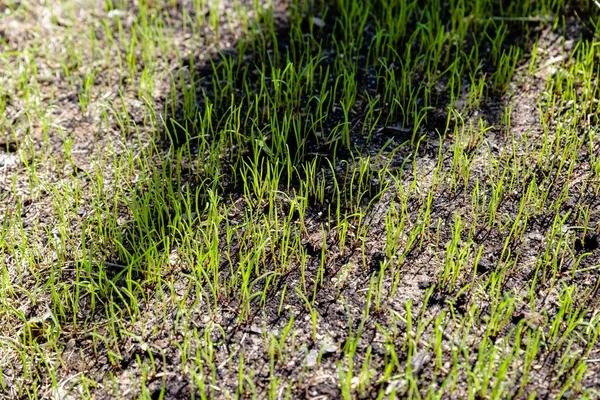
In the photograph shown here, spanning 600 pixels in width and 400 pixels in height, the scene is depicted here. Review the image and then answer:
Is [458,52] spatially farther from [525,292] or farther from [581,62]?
[525,292]

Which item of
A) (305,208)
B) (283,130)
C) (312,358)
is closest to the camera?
(312,358)

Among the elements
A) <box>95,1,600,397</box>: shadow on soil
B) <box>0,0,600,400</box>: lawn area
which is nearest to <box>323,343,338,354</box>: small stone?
<box>0,0,600,400</box>: lawn area

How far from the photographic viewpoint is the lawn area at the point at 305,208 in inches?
81.0

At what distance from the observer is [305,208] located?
2457mm

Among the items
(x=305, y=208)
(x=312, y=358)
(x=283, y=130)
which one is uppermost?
(x=283, y=130)

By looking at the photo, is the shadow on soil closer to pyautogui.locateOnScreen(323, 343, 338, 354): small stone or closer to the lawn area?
the lawn area

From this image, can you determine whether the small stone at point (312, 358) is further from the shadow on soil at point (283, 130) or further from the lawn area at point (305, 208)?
the shadow on soil at point (283, 130)

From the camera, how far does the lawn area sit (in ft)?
6.75

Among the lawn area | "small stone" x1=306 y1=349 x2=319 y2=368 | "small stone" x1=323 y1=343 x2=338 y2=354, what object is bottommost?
"small stone" x1=306 y1=349 x2=319 y2=368

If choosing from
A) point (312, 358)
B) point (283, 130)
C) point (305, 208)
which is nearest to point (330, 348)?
point (312, 358)

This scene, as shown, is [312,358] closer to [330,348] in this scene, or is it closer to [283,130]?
[330,348]

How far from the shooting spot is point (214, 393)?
2.00 metres

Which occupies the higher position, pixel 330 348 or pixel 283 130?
pixel 283 130

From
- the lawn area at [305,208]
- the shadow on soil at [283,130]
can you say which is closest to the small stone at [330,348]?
the lawn area at [305,208]
